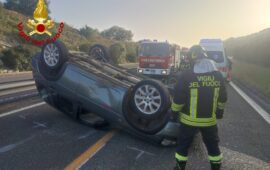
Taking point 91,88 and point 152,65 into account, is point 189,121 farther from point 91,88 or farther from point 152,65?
point 152,65

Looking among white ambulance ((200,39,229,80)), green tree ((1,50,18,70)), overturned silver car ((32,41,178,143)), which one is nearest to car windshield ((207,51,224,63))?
white ambulance ((200,39,229,80))

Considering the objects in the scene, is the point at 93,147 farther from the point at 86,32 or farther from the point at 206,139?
the point at 86,32

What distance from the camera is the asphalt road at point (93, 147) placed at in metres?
4.78

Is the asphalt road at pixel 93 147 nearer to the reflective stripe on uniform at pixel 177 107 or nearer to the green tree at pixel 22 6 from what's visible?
the reflective stripe on uniform at pixel 177 107

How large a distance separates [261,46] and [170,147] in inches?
1566

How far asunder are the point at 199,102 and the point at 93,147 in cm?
Answer: 215

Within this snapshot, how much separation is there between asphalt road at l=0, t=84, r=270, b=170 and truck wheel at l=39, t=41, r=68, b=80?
1.07 m

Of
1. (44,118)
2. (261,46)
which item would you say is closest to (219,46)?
(44,118)

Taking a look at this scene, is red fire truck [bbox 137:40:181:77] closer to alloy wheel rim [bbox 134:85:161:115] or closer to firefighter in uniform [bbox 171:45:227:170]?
alloy wheel rim [bbox 134:85:161:115]

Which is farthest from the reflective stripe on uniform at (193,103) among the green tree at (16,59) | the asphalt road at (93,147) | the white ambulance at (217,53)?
the green tree at (16,59)

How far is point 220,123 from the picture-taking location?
7809 millimetres

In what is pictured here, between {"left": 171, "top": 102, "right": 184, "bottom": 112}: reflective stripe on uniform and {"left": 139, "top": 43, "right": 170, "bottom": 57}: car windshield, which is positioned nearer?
{"left": 171, "top": 102, "right": 184, "bottom": 112}: reflective stripe on uniform

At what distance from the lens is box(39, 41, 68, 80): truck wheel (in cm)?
639

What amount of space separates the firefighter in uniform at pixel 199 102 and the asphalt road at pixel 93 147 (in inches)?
26.8
